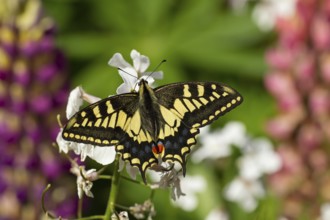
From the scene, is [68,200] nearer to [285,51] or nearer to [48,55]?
[48,55]

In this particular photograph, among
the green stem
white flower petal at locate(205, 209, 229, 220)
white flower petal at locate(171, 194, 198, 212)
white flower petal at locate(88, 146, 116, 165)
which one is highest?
white flower petal at locate(88, 146, 116, 165)

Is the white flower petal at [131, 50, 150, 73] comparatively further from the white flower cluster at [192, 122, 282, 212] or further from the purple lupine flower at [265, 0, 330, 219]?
the purple lupine flower at [265, 0, 330, 219]

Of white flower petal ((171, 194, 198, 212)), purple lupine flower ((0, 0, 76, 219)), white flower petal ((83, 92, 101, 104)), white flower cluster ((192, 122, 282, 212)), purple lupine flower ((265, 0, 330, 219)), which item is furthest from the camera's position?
purple lupine flower ((265, 0, 330, 219))

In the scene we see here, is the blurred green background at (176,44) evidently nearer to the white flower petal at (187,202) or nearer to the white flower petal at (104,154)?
the white flower petal at (187,202)

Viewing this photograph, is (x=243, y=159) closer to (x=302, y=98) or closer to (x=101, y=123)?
(x=302, y=98)

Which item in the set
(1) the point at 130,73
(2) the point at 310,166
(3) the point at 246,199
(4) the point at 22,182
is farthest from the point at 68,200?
(1) the point at 130,73

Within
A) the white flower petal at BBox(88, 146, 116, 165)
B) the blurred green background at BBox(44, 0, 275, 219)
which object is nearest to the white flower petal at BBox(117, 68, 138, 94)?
the white flower petal at BBox(88, 146, 116, 165)

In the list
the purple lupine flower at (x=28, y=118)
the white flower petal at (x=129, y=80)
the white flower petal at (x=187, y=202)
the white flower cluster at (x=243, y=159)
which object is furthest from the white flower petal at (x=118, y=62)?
the purple lupine flower at (x=28, y=118)
